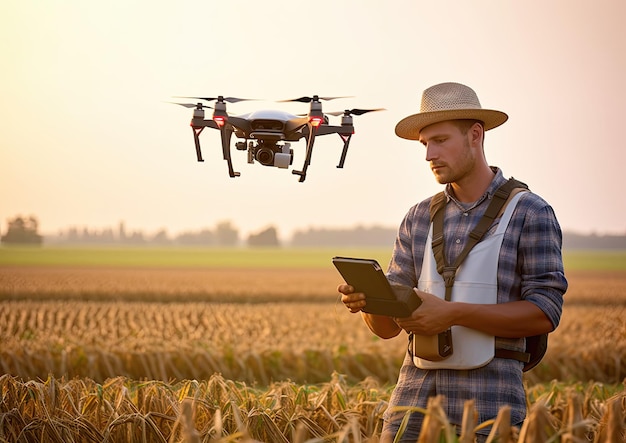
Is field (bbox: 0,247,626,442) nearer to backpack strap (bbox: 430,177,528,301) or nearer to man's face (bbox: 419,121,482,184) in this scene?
backpack strap (bbox: 430,177,528,301)

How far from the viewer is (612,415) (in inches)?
94.6

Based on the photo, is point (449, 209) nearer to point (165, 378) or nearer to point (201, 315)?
point (165, 378)

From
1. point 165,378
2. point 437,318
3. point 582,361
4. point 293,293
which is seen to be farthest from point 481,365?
point 293,293

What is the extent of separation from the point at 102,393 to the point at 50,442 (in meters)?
0.56

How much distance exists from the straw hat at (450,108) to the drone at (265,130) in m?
0.91

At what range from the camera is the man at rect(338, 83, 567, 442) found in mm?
3561

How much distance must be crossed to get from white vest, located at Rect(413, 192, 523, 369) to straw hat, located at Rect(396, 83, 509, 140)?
49cm

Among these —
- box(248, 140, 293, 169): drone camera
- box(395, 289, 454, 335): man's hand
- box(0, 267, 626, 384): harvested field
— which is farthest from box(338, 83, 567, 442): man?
box(0, 267, 626, 384): harvested field

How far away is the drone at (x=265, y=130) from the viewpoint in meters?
3.01

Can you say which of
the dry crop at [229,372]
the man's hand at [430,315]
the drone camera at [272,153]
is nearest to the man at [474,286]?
the man's hand at [430,315]

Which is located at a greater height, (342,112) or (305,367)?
(342,112)

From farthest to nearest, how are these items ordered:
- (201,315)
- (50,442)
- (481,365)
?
(201,315) → (50,442) → (481,365)

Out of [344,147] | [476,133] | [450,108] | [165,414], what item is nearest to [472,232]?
[476,133]

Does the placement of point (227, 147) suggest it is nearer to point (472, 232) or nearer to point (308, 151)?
point (308, 151)
